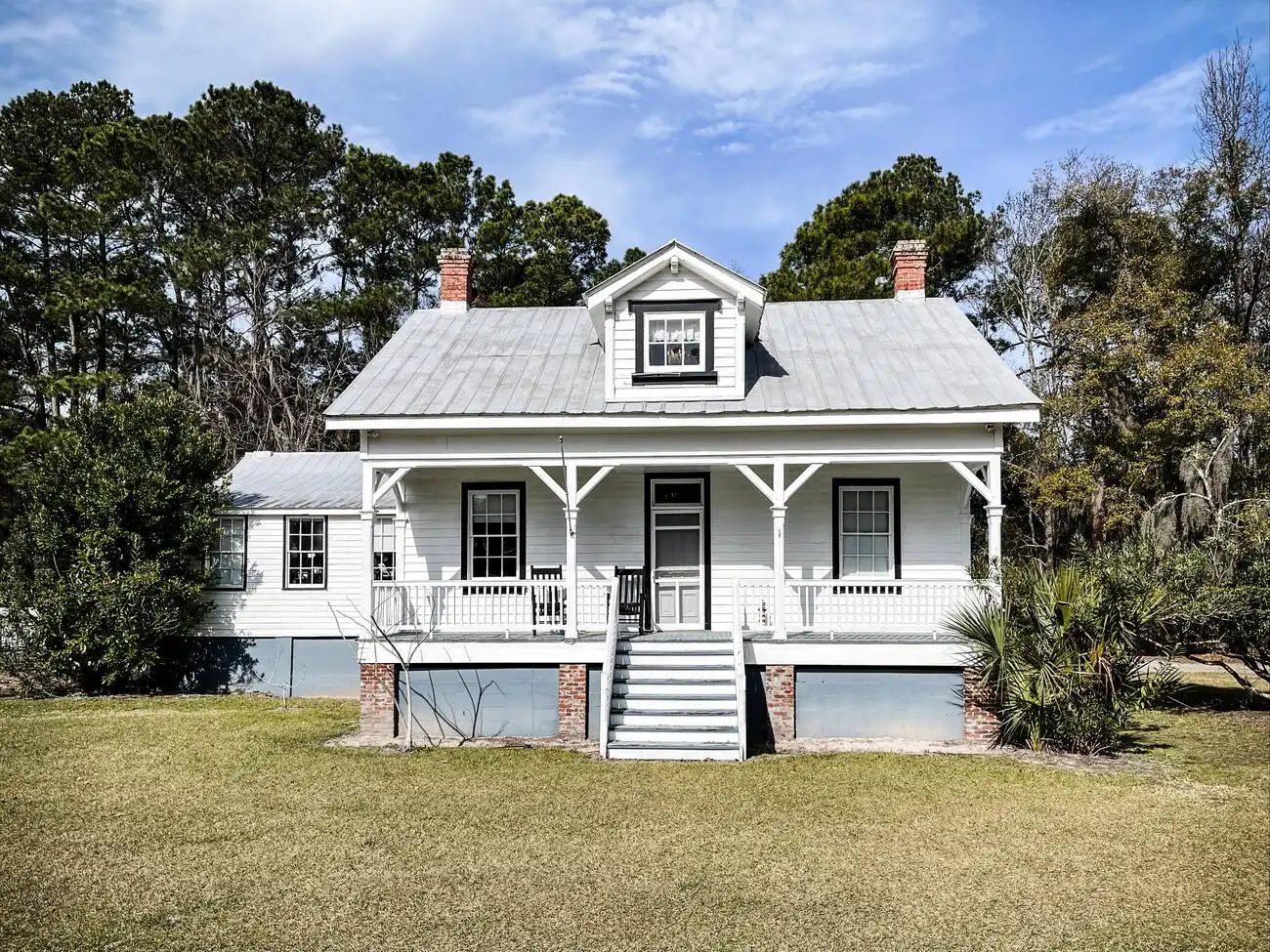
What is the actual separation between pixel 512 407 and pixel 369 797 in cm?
642

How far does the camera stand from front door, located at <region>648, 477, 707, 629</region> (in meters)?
16.0

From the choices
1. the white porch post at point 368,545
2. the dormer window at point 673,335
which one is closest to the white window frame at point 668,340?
the dormer window at point 673,335

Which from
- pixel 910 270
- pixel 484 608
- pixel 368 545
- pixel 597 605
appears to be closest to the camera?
pixel 368 545

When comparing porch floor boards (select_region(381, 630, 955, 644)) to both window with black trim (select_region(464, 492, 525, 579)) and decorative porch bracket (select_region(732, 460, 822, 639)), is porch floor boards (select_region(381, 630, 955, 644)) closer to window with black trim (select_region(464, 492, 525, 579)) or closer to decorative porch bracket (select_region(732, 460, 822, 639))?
decorative porch bracket (select_region(732, 460, 822, 639))

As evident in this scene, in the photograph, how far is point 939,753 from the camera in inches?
509

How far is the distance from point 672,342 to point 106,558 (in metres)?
11.8

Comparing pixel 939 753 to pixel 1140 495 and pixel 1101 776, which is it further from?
pixel 1140 495

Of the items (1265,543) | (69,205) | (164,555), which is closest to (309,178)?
(69,205)

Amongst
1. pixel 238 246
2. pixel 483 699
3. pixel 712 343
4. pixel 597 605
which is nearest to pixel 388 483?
pixel 483 699

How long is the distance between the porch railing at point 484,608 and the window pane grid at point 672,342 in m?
3.72

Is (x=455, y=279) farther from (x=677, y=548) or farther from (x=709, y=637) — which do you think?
(x=709, y=637)

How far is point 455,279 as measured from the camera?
1983 centimetres

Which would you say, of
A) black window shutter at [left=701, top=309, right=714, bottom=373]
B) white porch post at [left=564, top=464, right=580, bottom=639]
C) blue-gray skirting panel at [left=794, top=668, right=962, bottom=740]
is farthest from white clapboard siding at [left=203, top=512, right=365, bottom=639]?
blue-gray skirting panel at [left=794, top=668, right=962, bottom=740]

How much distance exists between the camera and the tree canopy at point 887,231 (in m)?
32.3
